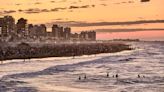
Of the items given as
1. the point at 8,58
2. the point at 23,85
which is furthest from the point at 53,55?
the point at 23,85

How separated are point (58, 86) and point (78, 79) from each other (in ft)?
35.7

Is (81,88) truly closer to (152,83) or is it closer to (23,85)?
(23,85)

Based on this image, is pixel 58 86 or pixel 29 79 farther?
pixel 29 79

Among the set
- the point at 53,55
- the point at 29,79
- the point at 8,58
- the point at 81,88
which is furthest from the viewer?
the point at 53,55

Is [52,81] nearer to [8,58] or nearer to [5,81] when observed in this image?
[5,81]

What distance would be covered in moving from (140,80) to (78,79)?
1023 cm

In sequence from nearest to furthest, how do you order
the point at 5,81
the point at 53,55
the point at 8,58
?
the point at 5,81, the point at 8,58, the point at 53,55

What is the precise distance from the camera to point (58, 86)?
192 feet

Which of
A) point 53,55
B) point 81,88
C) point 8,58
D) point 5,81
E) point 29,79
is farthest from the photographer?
point 53,55

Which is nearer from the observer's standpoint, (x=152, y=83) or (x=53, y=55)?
(x=152, y=83)

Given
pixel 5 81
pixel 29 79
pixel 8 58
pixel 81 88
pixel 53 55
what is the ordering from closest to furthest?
pixel 81 88, pixel 5 81, pixel 29 79, pixel 8 58, pixel 53 55

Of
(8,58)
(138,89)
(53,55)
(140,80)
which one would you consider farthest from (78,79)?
(53,55)

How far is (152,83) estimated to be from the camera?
64312 mm

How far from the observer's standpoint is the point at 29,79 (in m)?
67.2
